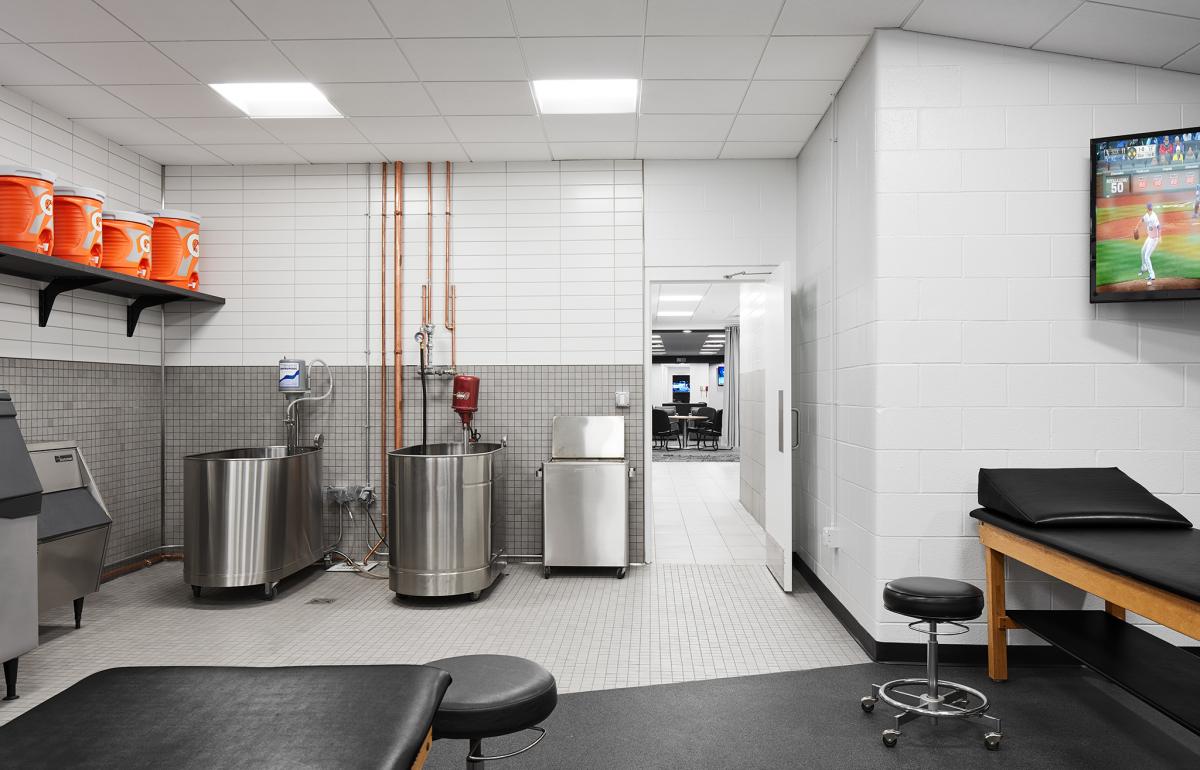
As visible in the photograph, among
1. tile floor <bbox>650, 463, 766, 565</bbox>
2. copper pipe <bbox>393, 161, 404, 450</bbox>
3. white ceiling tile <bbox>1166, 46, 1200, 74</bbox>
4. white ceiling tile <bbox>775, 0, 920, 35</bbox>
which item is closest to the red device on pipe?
copper pipe <bbox>393, 161, 404, 450</bbox>

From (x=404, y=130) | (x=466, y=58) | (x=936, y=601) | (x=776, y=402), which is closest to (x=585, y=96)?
(x=466, y=58)

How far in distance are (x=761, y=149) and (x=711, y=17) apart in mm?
1790

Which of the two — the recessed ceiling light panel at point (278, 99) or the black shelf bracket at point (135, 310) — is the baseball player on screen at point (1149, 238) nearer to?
→ the recessed ceiling light panel at point (278, 99)

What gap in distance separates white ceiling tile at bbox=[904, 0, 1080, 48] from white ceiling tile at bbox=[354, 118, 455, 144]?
2.70 meters

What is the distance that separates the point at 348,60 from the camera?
11.5 feet

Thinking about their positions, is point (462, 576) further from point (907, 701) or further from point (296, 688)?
point (296, 688)

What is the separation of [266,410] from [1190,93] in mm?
5662

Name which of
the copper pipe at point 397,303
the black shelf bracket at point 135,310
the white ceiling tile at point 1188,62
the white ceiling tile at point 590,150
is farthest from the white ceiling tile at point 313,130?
the white ceiling tile at point 1188,62

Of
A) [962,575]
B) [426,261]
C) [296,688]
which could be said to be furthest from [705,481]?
[296,688]

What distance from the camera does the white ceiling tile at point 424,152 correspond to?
4.70 metres

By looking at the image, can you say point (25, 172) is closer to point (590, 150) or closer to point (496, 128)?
point (496, 128)

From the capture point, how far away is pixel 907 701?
9.17ft

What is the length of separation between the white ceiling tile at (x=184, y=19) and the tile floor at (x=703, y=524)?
3.55 meters

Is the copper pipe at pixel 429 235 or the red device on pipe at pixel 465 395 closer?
the red device on pipe at pixel 465 395
